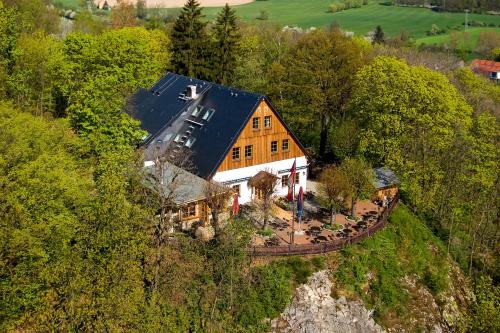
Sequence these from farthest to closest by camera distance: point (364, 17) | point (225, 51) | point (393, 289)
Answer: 1. point (364, 17)
2. point (225, 51)
3. point (393, 289)

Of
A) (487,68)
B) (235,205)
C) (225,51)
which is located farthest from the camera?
(487,68)

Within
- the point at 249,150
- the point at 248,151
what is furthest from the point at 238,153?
the point at 249,150

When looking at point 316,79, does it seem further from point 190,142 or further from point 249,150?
point 190,142

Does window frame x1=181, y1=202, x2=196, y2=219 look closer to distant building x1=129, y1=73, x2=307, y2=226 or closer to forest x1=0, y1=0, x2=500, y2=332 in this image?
distant building x1=129, y1=73, x2=307, y2=226

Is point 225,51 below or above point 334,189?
above

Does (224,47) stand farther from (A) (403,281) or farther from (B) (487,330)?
(B) (487,330)
